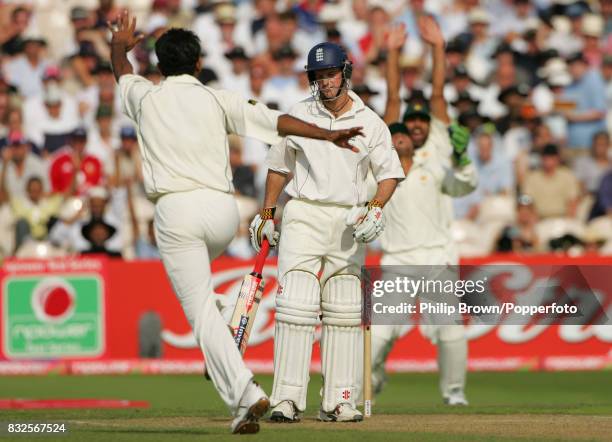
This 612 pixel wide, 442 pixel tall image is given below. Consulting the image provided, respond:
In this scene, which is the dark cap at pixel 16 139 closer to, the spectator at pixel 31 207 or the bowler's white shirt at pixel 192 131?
the spectator at pixel 31 207

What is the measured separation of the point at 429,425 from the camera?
30.0 ft

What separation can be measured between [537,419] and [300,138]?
2.44 metres

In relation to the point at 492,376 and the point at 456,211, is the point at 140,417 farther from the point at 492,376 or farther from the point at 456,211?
the point at 456,211

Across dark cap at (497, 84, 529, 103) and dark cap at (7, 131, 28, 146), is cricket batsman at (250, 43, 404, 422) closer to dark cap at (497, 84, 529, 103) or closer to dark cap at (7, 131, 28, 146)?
dark cap at (7, 131, 28, 146)

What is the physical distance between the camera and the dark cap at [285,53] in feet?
63.1

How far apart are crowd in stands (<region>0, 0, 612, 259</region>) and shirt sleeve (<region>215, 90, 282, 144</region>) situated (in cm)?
717

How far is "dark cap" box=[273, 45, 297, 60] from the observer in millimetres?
19234

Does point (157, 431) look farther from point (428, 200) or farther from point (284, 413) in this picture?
point (428, 200)

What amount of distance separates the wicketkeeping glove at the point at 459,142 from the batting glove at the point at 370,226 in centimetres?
256

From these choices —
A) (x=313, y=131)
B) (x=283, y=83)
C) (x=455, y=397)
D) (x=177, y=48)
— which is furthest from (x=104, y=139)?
(x=313, y=131)

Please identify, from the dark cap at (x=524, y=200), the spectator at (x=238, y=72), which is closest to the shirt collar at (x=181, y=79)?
the dark cap at (x=524, y=200)

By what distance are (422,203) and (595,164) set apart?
7537mm

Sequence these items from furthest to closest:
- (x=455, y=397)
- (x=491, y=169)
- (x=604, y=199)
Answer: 1. (x=491, y=169)
2. (x=604, y=199)
3. (x=455, y=397)

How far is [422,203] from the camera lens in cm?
1184
